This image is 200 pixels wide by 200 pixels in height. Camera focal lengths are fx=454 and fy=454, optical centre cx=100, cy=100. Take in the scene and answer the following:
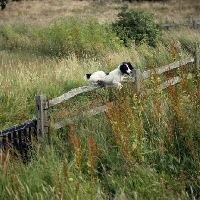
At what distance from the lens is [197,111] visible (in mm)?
4961

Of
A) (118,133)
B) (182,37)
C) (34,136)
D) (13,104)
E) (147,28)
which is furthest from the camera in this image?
(147,28)

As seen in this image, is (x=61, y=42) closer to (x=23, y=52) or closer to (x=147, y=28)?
(x=23, y=52)

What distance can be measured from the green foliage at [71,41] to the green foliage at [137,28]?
1.52 feet

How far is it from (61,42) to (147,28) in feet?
9.95

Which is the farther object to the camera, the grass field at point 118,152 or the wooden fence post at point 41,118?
the wooden fence post at point 41,118

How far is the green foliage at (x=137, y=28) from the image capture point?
15369mm

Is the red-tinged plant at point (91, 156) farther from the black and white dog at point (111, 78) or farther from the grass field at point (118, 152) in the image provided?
the black and white dog at point (111, 78)

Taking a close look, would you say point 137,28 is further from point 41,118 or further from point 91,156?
point 91,156

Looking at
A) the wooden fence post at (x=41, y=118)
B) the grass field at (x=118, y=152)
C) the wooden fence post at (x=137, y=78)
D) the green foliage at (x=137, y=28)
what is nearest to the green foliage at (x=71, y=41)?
the green foliage at (x=137, y=28)

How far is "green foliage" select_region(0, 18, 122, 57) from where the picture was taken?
583 inches

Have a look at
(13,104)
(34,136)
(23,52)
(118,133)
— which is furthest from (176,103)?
(23,52)

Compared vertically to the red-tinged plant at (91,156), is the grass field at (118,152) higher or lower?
lower

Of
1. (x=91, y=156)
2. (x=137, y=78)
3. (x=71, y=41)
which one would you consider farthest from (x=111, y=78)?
(x=71, y=41)

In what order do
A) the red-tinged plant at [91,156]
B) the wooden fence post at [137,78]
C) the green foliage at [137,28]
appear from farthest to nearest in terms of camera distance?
the green foliage at [137,28] → the wooden fence post at [137,78] → the red-tinged plant at [91,156]
